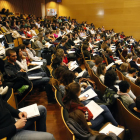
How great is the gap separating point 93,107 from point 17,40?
3.99 m

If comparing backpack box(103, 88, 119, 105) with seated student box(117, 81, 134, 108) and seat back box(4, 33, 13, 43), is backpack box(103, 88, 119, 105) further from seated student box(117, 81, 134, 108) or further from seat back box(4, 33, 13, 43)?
seat back box(4, 33, 13, 43)

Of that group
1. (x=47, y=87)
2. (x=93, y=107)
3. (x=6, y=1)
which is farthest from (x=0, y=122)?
(x=6, y=1)

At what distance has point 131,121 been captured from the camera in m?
1.56

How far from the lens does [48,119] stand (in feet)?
7.36

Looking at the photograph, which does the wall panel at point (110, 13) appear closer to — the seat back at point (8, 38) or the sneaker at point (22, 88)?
the seat back at point (8, 38)

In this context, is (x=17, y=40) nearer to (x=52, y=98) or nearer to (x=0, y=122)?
(x=52, y=98)

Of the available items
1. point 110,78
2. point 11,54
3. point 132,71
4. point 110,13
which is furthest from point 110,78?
point 110,13

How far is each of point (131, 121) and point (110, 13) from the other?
12.4 m

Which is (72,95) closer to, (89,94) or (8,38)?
(89,94)

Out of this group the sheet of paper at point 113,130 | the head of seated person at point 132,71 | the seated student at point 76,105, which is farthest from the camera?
the head of seated person at point 132,71

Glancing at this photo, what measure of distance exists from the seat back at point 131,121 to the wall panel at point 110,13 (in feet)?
38.6

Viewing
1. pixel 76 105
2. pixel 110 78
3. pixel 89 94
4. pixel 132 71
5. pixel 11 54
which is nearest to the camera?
pixel 76 105

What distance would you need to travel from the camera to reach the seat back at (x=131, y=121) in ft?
4.85

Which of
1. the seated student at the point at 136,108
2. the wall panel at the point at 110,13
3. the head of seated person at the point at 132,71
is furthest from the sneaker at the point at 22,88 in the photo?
the wall panel at the point at 110,13
